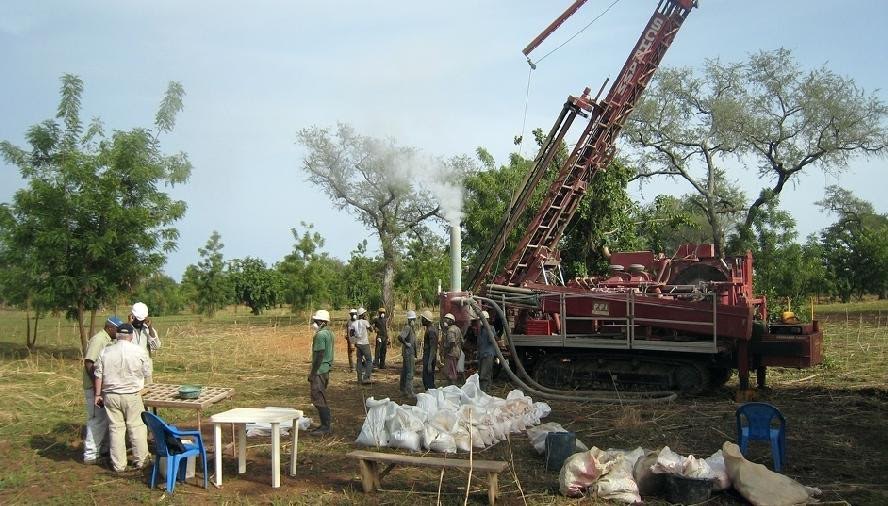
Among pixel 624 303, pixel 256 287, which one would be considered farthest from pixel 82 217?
pixel 256 287

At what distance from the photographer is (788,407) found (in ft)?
35.5

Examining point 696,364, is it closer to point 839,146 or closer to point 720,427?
point 720,427

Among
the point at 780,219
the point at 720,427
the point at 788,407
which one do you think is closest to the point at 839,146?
the point at 780,219

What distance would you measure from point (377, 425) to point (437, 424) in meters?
0.71

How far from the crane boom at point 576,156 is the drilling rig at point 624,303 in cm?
2

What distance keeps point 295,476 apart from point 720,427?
5.44 m

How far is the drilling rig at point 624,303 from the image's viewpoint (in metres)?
11.6

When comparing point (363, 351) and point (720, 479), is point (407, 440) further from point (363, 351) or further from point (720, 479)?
point (363, 351)

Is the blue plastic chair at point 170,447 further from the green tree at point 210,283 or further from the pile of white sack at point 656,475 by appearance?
the green tree at point 210,283

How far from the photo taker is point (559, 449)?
7.51 m

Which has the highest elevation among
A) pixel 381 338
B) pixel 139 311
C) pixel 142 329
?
pixel 139 311

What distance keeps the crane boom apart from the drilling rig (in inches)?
0.8

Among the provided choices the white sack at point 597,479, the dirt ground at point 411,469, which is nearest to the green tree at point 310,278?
the dirt ground at point 411,469

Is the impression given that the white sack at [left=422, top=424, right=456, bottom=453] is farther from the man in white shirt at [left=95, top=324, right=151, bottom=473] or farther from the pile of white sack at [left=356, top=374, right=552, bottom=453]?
the man in white shirt at [left=95, top=324, right=151, bottom=473]
